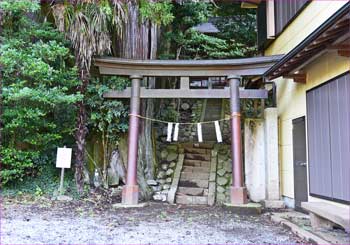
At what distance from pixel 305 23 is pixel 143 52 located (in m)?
3.81

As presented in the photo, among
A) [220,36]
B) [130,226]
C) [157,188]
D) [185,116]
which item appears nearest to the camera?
[130,226]

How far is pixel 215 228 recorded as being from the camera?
5.25 metres

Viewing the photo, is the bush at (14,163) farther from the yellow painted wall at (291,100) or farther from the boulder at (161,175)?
the yellow painted wall at (291,100)

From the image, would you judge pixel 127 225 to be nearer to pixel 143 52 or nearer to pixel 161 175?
pixel 161 175

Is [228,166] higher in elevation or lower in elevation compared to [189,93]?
lower

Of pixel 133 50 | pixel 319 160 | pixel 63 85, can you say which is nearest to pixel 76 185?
pixel 63 85

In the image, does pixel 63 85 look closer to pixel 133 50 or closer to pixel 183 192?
pixel 133 50

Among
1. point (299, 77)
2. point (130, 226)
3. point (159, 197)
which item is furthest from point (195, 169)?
point (130, 226)

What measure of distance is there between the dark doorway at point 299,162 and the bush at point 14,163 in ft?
17.1

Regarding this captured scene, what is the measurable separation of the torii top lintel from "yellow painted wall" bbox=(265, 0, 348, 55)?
3.03ft

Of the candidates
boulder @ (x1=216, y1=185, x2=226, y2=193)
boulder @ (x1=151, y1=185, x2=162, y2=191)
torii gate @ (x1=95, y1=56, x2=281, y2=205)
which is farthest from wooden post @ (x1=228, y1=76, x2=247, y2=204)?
boulder @ (x1=151, y1=185, x2=162, y2=191)

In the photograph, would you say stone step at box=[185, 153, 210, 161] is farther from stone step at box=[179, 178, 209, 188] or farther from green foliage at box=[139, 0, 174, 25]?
green foliage at box=[139, 0, 174, 25]

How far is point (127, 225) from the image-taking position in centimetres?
526

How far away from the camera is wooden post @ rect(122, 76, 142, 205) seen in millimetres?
6816
